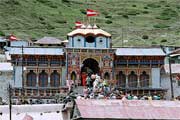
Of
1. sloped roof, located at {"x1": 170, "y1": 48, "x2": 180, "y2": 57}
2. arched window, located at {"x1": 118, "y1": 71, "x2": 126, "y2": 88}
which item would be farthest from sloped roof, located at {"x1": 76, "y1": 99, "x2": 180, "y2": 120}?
sloped roof, located at {"x1": 170, "y1": 48, "x2": 180, "y2": 57}

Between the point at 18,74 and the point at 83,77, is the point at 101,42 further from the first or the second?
the point at 18,74

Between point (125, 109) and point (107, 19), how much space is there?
311ft

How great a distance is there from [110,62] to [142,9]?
82.9 meters

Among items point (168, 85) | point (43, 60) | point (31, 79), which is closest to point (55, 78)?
point (43, 60)

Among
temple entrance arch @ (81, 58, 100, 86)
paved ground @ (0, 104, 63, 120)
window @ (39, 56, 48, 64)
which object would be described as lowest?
paved ground @ (0, 104, 63, 120)

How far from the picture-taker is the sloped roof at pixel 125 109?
45.6 meters

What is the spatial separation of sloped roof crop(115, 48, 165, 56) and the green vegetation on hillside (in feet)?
109

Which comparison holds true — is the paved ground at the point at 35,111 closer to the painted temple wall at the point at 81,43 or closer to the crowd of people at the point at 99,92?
the crowd of people at the point at 99,92

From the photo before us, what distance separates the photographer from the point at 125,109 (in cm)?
4659

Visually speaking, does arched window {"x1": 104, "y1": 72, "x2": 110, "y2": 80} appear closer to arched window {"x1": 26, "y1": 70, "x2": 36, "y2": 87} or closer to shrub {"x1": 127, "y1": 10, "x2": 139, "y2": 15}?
arched window {"x1": 26, "y1": 70, "x2": 36, "y2": 87}

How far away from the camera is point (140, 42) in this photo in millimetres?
113062

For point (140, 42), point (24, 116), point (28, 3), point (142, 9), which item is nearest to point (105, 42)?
point (24, 116)

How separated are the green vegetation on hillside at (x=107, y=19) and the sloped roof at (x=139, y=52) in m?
33.1

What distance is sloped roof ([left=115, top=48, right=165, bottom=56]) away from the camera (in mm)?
71688
